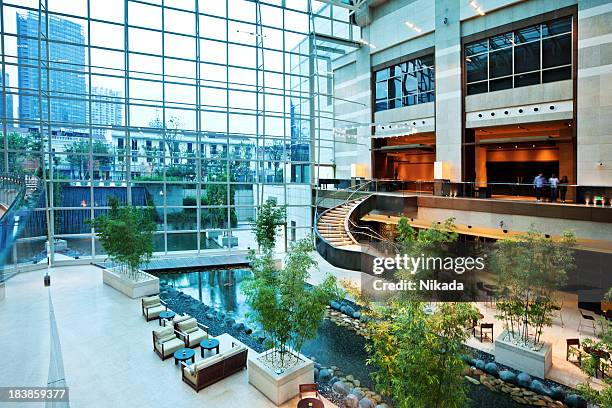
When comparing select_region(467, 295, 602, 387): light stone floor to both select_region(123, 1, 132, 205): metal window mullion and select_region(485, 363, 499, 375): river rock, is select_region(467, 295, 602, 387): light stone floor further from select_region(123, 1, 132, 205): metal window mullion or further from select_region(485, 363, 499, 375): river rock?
select_region(123, 1, 132, 205): metal window mullion

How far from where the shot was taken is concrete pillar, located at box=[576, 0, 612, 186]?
1397 centimetres

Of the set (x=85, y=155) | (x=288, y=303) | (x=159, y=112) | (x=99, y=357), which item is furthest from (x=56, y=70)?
(x=288, y=303)

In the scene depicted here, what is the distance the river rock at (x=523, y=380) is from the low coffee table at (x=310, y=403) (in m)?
4.89

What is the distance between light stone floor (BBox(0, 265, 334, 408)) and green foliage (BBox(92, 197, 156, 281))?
163 centimetres

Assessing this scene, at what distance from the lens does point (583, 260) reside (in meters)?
12.4

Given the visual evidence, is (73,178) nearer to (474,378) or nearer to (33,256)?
(33,256)

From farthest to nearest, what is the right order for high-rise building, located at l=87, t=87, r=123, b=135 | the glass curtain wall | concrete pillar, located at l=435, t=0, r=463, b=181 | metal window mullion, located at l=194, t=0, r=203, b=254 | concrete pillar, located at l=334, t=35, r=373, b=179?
1. concrete pillar, located at l=334, t=35, r=373, b=179
2. concrete pillar, located at l=435, t=0, r=463, b=181
3. metal window mullion, located at l=194, t=0, r=203, b=254
4. high-rise building, located at l=87, t=87, r=123, b=135
5. the glass curtain wall

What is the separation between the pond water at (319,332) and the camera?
27.5 feet

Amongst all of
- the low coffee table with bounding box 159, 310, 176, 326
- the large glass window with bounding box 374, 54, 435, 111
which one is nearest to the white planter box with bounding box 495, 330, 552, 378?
the low coffee table with bounding box 159, 310, 176, 326

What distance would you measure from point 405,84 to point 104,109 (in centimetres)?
1585

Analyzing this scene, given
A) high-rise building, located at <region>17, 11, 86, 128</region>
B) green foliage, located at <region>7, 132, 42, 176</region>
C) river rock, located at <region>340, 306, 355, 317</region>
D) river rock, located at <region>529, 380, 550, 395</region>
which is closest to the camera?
river rock, located at <region>529, 380, 550, 395</region>

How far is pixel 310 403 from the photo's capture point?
23.0ft

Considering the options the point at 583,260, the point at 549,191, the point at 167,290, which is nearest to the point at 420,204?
the point at 549,191

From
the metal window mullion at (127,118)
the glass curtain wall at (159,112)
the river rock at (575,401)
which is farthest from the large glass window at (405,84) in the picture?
the river rock at (575,401)
